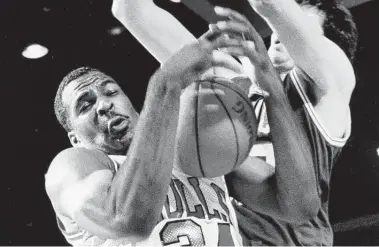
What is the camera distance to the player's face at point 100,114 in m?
1.16

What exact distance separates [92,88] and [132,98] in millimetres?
1363

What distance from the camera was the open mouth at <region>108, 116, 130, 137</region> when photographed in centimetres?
115

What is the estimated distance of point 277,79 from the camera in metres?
1.01

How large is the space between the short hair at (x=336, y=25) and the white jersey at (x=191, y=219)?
2.17 ft

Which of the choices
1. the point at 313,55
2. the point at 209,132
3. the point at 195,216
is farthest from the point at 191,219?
the point at 313,55

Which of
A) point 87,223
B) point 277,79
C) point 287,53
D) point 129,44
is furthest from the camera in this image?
point 129,44

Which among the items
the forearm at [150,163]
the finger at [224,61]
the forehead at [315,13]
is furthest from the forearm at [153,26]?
the forehead at [315,13]

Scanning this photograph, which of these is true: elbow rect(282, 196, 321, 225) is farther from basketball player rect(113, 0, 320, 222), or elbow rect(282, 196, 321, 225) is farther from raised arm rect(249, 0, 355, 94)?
raised arm rect(249, 0, 355, 94)

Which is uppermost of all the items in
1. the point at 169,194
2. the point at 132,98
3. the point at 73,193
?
the point at 73,193

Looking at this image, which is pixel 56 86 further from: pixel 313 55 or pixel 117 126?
pixel 313 55

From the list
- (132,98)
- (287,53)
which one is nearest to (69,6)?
(132,98)

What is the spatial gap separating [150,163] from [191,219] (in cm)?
23

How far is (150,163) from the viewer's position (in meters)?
0.82

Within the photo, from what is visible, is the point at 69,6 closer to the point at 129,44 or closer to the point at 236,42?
the point at 129,44
